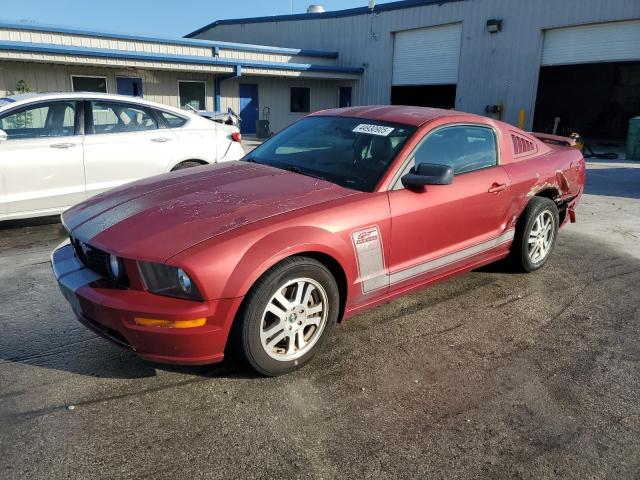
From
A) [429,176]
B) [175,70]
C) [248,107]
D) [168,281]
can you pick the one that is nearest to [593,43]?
[248,107]

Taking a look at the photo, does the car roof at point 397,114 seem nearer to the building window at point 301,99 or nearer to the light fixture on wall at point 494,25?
the light fixture on wall at point 494,25

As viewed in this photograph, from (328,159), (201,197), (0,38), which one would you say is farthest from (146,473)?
(0,38)

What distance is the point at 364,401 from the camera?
9.18 ft

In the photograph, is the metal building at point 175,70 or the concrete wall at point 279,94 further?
the concrete wall at point 279,94

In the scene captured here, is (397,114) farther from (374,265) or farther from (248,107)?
(248,107)

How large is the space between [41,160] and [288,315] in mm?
4078

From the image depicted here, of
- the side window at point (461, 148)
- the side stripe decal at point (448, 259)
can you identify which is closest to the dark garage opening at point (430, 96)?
the side window at point (461, 148)

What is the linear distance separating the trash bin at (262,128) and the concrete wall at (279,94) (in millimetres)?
1533

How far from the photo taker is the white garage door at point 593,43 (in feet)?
50.1

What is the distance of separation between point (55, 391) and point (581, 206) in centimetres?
778

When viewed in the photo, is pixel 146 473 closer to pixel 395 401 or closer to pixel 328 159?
pixel 395 401

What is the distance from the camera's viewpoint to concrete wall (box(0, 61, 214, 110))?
15.9 m

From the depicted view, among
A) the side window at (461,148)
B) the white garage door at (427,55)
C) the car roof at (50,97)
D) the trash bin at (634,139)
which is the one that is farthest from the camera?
the white garage door at (427,55)

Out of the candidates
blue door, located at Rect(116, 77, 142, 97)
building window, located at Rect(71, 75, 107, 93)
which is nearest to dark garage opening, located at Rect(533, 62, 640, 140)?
blue door, located at Rect(116, 77, 142, 97)
